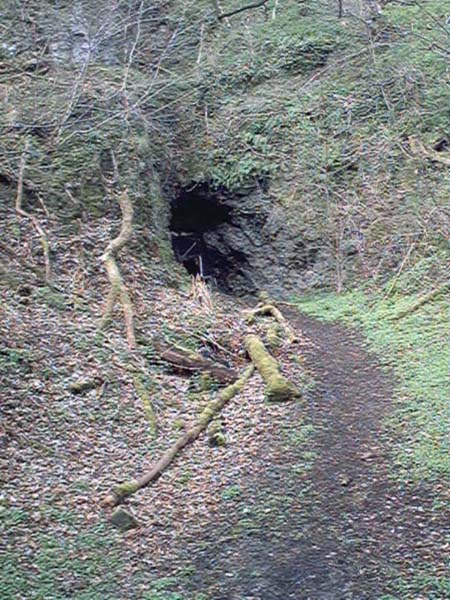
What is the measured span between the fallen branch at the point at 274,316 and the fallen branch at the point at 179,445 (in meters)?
1.71

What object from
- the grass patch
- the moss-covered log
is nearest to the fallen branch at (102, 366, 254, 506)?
the moss-covered log

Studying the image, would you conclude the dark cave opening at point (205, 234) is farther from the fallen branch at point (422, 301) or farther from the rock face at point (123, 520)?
the rock face at point (123, 520)

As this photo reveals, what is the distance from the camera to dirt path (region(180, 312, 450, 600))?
5.76 metres

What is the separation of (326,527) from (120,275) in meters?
6.25

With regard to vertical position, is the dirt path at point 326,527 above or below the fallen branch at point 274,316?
above

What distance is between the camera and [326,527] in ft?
21.2

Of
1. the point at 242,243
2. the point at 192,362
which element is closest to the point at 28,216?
the point at 192,362

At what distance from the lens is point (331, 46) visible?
18688 millimetres

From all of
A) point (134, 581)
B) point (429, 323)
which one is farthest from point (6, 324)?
point (429, 323)

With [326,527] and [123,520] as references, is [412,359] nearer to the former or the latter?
[326,527]

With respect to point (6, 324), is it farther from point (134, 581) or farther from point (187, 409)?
point (134, 581)

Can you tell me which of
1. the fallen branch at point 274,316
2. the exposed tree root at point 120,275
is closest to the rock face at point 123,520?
the exposed tree root at point 120,275

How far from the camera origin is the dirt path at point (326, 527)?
5.76 m

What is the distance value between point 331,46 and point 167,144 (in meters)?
4.91
